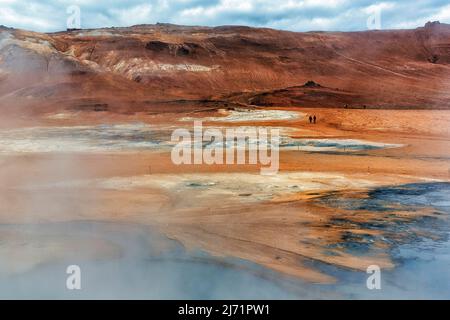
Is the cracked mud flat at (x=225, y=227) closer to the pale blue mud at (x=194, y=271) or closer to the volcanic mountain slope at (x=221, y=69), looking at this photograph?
the pale blue mud at (x=194, y=271)

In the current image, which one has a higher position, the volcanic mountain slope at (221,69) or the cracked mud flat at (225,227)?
the volcanic mountain slope at (221,69)

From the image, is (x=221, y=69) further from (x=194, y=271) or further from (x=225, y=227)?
(x=194, y=271)

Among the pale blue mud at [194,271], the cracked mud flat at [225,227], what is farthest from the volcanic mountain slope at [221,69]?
the pale blue mud at [194,271]

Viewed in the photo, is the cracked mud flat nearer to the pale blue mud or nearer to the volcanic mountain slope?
the pale blue mud

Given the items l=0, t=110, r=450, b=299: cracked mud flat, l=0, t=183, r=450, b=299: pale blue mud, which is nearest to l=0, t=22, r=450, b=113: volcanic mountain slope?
l=0, t=110, r=450, b=299: cracked mud flat

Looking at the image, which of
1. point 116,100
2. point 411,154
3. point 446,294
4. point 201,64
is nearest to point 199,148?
point 411,154

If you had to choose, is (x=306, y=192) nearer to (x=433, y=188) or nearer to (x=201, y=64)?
(x=433, y=188)
